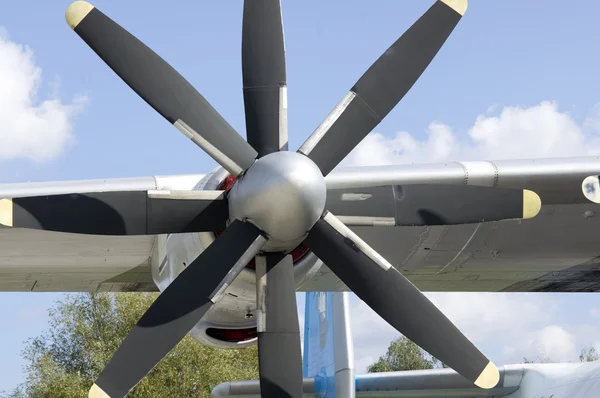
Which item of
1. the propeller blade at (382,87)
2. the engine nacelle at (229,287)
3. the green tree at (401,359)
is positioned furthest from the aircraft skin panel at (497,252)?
the green tree at (401,359)

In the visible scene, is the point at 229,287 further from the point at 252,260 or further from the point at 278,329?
the point at 278,329

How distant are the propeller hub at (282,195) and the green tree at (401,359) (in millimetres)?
47211

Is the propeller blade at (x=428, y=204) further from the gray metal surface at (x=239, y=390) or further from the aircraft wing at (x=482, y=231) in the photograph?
the gray metal surface at (x=239, y=390)

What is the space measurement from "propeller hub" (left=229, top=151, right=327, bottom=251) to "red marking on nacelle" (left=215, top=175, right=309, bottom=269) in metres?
0.67

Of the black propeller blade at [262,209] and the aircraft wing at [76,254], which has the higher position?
the aircraft wing at [76,254]

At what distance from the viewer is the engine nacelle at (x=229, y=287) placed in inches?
255

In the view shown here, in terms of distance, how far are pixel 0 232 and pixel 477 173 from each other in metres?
4.24

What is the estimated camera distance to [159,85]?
6.01 metres

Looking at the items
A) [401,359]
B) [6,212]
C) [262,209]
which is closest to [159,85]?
[262,209]

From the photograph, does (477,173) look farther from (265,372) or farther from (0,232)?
(0,232)

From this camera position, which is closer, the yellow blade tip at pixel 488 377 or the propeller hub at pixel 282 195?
the propeller hub at pixel 282 195

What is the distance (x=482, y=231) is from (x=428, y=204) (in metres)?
2.09

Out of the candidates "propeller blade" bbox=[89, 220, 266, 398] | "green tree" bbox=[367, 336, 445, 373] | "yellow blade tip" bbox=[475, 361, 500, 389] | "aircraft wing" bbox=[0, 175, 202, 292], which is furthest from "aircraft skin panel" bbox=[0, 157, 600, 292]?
"green tree" bbox=[367, 336, 445, 373]

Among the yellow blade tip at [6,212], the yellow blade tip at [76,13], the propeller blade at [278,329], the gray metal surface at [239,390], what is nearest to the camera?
the yellow blade tip at [6,212]
